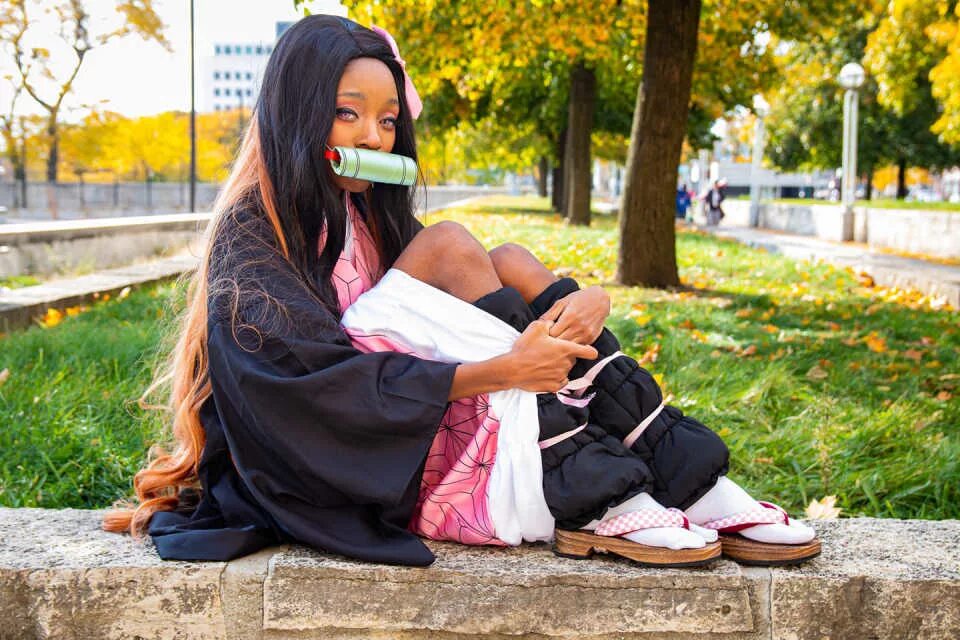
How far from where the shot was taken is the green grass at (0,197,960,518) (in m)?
3.62

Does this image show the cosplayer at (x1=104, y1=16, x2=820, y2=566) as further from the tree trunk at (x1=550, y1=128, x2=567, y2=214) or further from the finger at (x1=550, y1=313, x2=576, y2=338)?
the tree trunk at (x1=550, y1=128, x2=567, y2=214)

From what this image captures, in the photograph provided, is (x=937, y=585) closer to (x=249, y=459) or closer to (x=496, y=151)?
(x=249, y=459)

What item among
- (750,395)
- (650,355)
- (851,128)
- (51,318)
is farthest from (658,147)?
(851,128)

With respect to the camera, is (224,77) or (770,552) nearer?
(770,552)

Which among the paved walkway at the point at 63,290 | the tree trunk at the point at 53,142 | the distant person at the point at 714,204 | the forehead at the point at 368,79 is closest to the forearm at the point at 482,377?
the forehead at the point at 368,79

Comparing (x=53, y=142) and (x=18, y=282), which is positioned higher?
(x=53, y=142)

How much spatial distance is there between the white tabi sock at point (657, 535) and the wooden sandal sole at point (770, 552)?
14 cm

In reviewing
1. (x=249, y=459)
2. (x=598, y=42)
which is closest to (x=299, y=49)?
(x=249, y=459)

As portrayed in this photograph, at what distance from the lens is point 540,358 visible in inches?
92.5

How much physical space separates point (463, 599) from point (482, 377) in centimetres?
52

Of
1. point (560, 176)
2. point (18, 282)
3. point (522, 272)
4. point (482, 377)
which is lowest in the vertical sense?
point (18, 282)

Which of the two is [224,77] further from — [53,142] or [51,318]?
[51,318]

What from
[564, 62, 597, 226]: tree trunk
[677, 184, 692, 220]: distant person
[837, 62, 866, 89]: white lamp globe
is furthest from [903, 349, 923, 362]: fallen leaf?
[677, 184, 692, 220]: distant person

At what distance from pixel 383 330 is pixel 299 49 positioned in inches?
31.1
